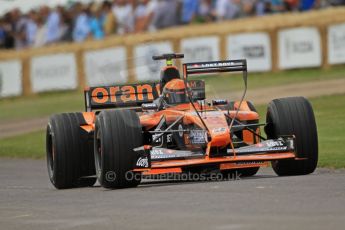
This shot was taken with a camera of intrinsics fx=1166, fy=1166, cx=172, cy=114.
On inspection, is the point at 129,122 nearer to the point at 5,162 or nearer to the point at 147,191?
the point at 147,191

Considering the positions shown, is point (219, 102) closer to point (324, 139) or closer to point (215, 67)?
A: point (215, 67)

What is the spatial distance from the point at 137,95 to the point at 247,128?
2.31 metres

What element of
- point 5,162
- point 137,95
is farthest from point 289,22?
point 137,95

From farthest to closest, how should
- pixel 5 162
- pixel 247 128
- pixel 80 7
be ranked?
pixel 80 7 < pixel 5 162 < pixel 247 128

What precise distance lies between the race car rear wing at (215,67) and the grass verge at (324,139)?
96.6 inches

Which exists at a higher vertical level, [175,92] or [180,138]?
[175,92]

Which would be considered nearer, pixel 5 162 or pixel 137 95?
pixel 137 95

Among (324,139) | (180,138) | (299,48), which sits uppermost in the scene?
(299,48)

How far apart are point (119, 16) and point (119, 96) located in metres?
18.8

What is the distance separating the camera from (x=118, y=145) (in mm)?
12906

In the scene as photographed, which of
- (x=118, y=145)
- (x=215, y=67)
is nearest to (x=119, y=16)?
(x=215, y=67)

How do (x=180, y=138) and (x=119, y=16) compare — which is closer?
(x=180, y=138)

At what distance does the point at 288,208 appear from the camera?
10.0 m

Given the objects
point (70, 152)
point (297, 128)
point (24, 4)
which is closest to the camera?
point (297, 128)
